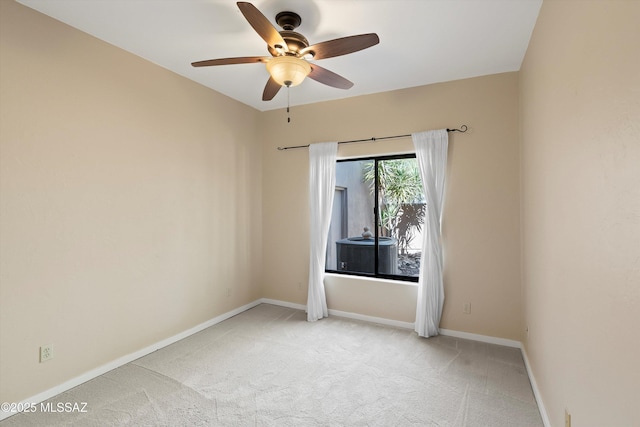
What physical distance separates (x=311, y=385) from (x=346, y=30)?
2824 mm

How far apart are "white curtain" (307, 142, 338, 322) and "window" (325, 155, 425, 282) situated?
259 millimetres

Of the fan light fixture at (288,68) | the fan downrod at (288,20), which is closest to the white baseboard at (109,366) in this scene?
the fan light fixture at (288,68)

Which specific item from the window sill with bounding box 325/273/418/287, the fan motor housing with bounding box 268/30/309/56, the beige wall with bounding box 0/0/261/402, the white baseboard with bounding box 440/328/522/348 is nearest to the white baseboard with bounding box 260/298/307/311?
the window sill with bounding box 325/273/418/287

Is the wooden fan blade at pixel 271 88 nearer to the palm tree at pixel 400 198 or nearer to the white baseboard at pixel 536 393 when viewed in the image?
the palm tree at pixel 400 198

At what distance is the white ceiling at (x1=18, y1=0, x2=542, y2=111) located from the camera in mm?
2111

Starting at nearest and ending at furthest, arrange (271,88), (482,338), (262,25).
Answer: (262,25) → (271,88) → (482,338)

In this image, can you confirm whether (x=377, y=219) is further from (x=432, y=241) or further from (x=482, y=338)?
(x=482, y=338)

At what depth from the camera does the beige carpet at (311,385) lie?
79.6 inches

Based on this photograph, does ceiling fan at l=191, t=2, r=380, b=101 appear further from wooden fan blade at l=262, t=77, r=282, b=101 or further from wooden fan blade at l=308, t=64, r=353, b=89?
wooden fan blade at l=262, t=77, r=282, b=101

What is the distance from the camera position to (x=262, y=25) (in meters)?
1.82

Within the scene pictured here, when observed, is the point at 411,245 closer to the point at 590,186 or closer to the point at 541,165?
the point at 541,165

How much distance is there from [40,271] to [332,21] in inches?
112

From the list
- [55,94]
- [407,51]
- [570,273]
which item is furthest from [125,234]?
[570,273]

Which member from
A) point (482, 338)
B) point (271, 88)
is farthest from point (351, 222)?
point (271, 88)
